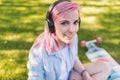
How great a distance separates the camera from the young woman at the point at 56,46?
7.27 ft

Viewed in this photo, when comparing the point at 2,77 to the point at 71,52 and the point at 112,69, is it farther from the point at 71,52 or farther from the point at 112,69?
the point at 112,69

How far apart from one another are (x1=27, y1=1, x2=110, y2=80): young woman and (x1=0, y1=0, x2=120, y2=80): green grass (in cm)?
71

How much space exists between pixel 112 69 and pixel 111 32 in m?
0.92

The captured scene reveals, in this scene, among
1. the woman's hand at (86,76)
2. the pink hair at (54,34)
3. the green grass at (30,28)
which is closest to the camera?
the pink hair at (54,34)

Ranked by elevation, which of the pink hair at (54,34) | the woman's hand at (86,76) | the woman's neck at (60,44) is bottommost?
the woman's hand at (86,76)

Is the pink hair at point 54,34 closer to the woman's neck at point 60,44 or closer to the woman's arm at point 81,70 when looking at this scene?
the woman's neck at point 60,44

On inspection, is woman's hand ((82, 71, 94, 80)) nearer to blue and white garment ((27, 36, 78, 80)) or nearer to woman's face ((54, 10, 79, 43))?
blue and white garment ((27, 36, 78, 80))

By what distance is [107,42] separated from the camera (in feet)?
12.4

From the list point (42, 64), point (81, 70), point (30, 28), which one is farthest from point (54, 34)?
point (30, 28)

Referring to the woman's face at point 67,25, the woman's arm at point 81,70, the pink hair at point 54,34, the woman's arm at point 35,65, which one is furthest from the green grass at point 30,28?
the woman's face at point 67,25

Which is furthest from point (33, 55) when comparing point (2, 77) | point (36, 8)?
point (36, 8)

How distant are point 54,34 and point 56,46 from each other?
0.38ft

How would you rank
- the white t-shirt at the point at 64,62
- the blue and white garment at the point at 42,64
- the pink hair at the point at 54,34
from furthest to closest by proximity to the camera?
1. the white t-shirt at the point at 64,62
2. the blue and white garment at the point at 42,64
3. the pink hair at the point at 54,34

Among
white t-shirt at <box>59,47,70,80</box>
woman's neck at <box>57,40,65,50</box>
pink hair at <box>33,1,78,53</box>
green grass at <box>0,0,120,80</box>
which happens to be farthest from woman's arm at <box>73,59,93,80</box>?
green grass at <box>0,0,120,80</box>
